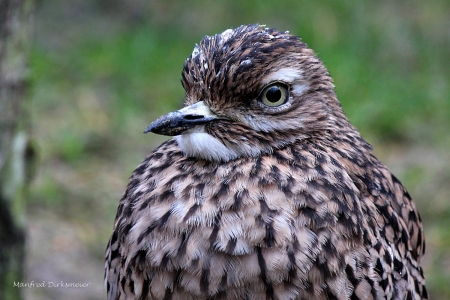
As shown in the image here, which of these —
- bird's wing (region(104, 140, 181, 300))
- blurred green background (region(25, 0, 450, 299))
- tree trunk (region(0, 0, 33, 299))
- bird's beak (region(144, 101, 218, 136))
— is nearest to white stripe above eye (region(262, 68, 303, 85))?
bird's beak (region(144, 101, 218, 136))

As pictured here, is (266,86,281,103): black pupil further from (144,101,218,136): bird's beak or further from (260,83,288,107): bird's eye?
(144,101,218,136): bird's beak

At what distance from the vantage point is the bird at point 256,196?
2.64m

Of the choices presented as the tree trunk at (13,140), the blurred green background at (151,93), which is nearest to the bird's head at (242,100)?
the tree trunk at (13,140)

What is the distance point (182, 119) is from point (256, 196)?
41 centimetres

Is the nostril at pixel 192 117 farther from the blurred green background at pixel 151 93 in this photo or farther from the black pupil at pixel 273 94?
the blurred green background at pixel 151 93

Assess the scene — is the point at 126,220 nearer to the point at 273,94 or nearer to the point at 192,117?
the point at 192,117

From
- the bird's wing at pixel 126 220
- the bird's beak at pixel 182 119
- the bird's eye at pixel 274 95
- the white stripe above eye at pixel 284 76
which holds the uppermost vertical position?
the white stripe above eye at pixel 284 76

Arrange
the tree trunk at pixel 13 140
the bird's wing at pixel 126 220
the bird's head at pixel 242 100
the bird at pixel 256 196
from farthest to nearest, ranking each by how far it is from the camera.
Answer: the tree trunk at pixel 13 140 → the bird's wing at pixel 126 220 → the bird's head at pixel 242 100 → the bird at pixel 256 196

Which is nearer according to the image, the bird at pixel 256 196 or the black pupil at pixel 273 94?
the bird at pixel 256 196

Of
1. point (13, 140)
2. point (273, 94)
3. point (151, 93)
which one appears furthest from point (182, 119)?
point (151, 93)

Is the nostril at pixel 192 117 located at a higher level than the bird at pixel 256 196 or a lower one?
higher

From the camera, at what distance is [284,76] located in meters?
2.82

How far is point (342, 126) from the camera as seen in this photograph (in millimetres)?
3035

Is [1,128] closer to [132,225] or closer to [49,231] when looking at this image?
[132,225]
